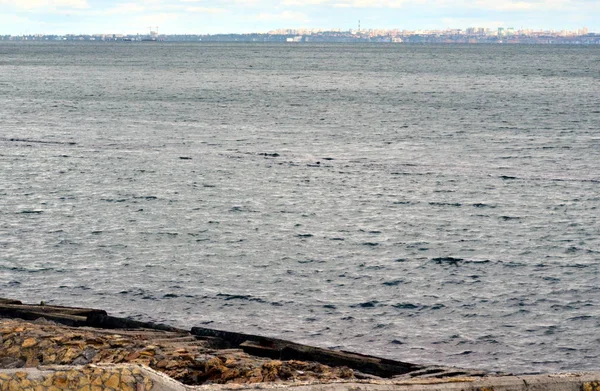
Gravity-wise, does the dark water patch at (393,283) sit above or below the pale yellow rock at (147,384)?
below

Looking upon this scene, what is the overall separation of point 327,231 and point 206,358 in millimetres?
22334

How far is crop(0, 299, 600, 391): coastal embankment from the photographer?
7.94 meters

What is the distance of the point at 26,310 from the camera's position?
19.5 m

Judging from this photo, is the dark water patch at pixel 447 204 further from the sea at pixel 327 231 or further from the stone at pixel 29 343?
the stone at pixel 29 343

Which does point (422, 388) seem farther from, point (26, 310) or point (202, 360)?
point (26, 310)

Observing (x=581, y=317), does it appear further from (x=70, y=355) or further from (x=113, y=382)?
(x=113, y=382)

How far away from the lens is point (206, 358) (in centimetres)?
1433

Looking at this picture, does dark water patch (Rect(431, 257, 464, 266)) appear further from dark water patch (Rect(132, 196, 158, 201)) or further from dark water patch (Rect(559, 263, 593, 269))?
dark water patch (Rect(132, 196, 158, 201))

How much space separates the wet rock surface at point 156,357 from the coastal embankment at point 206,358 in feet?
0.05

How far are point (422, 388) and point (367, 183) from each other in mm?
40436

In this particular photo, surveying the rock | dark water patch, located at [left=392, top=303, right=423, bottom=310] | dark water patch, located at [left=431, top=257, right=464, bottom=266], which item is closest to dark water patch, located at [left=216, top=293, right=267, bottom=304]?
dark water patch, located at [left=392, top=303, right=423, bottom=310]

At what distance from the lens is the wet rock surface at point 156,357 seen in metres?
13.5

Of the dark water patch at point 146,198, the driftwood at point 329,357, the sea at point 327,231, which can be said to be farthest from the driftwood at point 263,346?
the dark water patch at point 146,198

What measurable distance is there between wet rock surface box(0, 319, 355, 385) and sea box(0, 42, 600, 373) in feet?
25.1
